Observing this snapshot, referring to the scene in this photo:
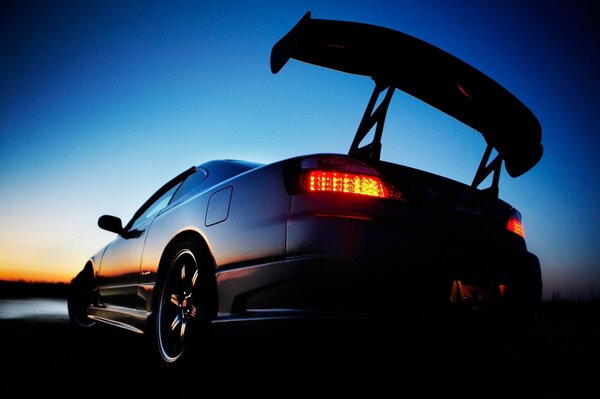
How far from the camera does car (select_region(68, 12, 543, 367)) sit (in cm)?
156

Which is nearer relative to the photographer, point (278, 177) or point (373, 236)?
point (373, 236)

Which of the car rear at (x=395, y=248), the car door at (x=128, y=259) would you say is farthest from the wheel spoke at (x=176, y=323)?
the car rear at (x=395, y=248)

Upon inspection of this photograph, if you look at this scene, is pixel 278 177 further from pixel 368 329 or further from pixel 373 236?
pixel 368 329

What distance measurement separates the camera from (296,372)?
2.36 metres

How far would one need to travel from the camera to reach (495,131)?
2.43 metres

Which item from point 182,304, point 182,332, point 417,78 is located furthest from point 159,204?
point 417,78

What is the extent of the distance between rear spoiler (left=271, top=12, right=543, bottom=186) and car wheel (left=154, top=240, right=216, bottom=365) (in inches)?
42.2

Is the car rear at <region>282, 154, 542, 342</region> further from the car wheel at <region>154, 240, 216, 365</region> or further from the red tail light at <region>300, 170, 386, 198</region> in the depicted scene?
the car wheel at <region>154, 240, 216, 365</region>

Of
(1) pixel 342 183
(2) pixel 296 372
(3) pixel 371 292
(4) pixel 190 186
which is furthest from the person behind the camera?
(4) pixel 190 186

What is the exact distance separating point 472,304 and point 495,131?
1.24 metres

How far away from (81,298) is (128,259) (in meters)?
1.80

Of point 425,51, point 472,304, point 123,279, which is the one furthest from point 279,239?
point 123,279

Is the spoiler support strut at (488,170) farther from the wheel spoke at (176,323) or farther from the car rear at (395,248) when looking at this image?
the wheel spoke at (176,323)

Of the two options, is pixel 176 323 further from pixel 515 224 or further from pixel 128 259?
pixel 515 224
